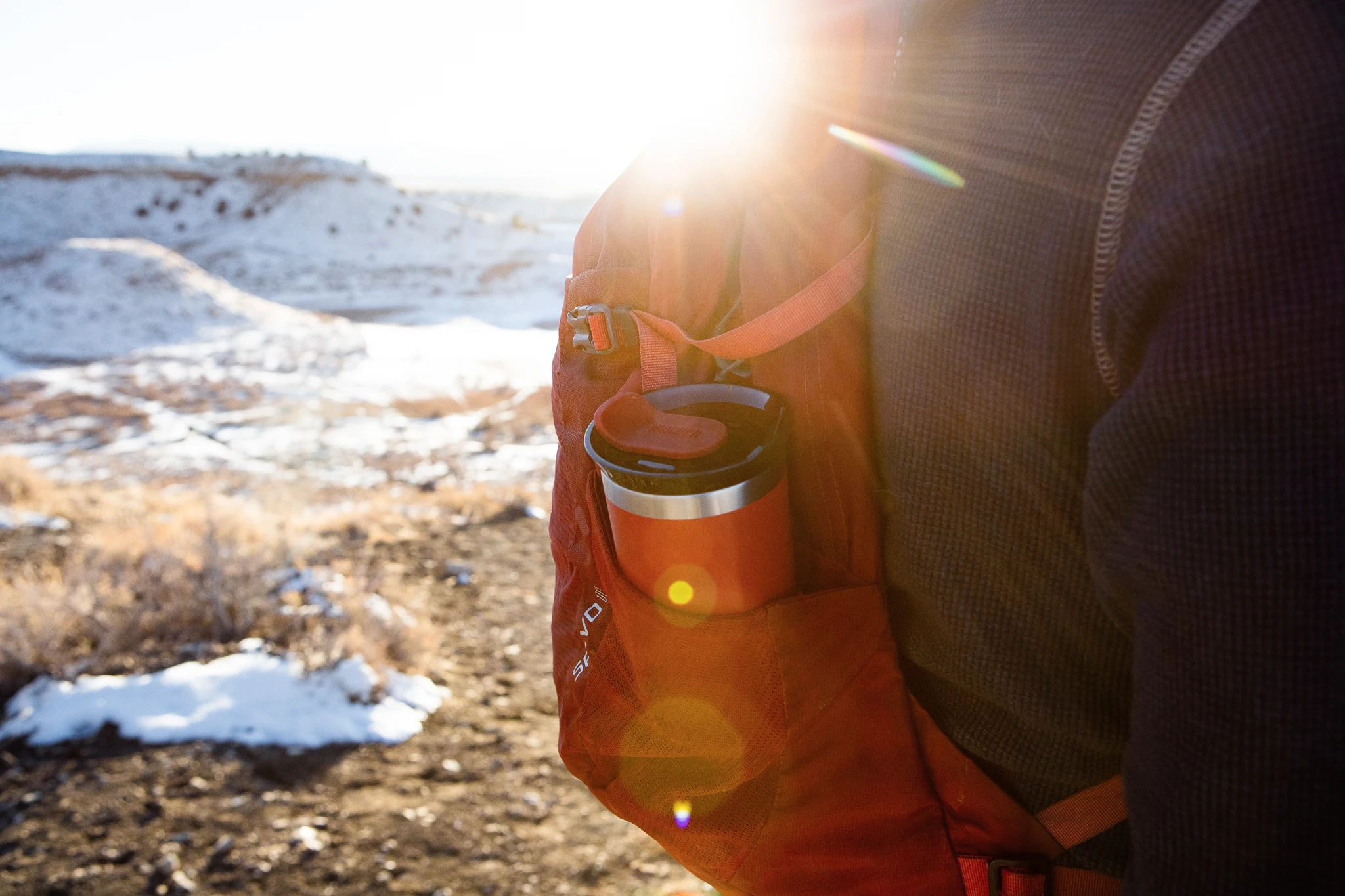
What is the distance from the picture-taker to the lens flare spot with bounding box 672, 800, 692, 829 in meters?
1.10

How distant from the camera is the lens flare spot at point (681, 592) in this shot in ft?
3.43

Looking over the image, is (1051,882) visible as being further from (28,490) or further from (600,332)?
(28,490)

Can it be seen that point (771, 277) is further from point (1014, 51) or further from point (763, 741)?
point (763, 741)

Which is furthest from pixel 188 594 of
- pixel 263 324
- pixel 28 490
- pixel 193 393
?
pixel 263 324

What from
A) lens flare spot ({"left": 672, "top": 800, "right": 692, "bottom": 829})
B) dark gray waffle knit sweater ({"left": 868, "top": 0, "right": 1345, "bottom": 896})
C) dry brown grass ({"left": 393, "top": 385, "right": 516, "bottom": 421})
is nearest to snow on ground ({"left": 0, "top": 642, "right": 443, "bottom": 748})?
lens flare spot ({"left": 672, "top": 800, "right": 692, "bottom": 829})

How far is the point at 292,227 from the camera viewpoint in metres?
26.8

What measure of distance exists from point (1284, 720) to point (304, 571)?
14.4 feet

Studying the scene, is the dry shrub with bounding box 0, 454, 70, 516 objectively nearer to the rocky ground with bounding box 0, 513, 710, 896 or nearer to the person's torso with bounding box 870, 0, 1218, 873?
the rocky ground with bounding box 0, 513, 710, 896

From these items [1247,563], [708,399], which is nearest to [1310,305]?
[1247,563]

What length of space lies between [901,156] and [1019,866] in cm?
97

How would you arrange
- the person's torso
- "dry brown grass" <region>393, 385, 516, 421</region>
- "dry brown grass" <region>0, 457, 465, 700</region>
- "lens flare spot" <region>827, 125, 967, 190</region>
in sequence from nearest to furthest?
the person's torso
"lens flare spot" <region>827, 125, 967, 190</region>
"dry brown grass" <region>0, 457, 465, 700</region>
"dry brown grass" <region>393, 385, 516, 421</region>

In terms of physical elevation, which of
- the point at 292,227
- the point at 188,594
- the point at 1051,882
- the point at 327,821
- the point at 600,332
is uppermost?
the point at 600,332

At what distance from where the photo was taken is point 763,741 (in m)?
1.02

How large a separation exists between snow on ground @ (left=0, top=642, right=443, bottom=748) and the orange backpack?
2.27m
